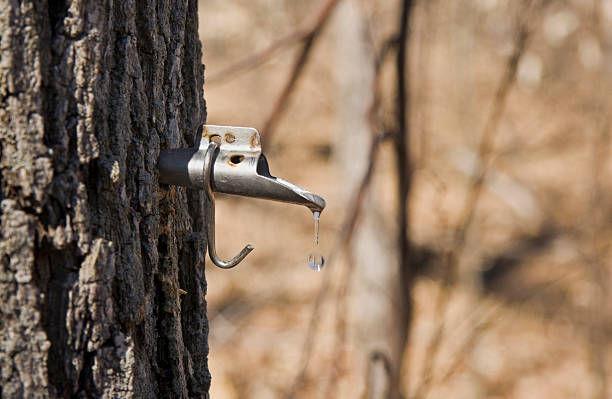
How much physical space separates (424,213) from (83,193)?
21.3 feet

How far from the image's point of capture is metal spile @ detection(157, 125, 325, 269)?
836 mm

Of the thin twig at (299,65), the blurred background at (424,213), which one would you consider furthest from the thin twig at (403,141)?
the thin twig at (299,65)

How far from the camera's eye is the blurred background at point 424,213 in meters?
2.94

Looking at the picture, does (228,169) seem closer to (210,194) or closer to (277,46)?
(210,194)

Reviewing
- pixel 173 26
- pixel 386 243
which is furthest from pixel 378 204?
pixel 173 26

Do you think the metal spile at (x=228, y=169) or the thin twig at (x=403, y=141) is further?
the thin twig at (x=403, y=141)

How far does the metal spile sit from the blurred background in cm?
102

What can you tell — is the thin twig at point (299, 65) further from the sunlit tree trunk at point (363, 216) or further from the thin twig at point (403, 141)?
the sunlit tree trunk at point (363, 216)

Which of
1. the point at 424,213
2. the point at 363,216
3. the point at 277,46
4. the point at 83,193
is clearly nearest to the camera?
the point at 83,193

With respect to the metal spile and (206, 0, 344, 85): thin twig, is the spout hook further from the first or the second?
(206, 0, 344, 85): thin twig

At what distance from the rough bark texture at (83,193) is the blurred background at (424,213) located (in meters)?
1.03

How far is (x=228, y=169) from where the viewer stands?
2.82ft

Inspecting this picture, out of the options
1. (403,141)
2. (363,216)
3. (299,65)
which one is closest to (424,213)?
(363,216)

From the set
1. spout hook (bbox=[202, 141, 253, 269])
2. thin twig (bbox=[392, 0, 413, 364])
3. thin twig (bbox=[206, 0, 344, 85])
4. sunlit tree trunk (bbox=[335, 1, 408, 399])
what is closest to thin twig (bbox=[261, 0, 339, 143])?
thin twig (bbox=[206, 0, 344, 85])
